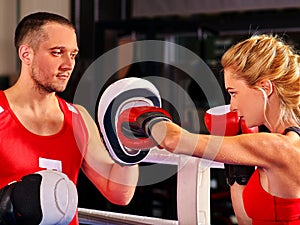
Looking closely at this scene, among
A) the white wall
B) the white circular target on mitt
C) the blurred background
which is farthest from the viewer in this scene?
the white wall

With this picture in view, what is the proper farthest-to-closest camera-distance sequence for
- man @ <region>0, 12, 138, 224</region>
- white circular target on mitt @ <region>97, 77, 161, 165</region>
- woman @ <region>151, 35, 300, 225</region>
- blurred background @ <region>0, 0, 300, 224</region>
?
1. blurred background @ <region>0, 0, 300, 224</region>
2. man @ <region>0, 12, 138, 224</region>
3. white circular target on mitt @ <region>97, 77, 161, 165</region>
4. woman @ <region>151, 35, 300, 225</region>

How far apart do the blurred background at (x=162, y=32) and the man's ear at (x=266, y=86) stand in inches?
83.9

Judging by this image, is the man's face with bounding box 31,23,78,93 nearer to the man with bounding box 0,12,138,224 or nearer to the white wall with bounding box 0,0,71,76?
the man with bounding box 0,12,138,224

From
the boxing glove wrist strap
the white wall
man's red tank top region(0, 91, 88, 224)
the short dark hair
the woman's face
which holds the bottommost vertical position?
the boxing glove wrist strap

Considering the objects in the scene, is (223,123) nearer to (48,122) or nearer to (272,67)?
(272,67)

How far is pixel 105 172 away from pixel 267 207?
1.75 feet

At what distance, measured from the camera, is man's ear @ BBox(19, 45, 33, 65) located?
5.80 feet

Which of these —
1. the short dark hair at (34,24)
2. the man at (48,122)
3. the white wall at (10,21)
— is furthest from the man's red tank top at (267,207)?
the white wall at (10,21)

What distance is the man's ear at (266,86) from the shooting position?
58.1 inches

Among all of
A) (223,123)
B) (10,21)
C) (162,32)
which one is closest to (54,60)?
(223,123)

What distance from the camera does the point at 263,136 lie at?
1443 millimetres

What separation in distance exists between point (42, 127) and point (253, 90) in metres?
0.62

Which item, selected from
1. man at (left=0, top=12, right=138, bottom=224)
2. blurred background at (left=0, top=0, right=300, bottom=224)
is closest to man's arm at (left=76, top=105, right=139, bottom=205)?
man at (left=0, top=12, right=138, bottom=224)

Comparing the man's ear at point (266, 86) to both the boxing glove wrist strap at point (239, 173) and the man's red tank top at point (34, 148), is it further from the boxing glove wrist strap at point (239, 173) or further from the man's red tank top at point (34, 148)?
the man's red tank top at point (34, 148)
